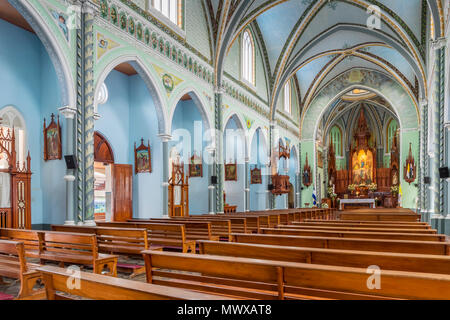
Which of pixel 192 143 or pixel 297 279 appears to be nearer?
pixel 297 279

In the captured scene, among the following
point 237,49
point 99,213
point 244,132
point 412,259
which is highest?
point 237,49

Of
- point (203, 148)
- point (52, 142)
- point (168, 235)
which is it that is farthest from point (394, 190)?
point (52, 142)

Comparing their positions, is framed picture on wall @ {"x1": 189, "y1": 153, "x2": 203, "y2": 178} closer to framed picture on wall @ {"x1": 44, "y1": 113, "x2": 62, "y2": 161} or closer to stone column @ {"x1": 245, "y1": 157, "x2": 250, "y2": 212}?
stone column @ {"x1": 245, "y1": 157, "x2": 250, "y2": 212}

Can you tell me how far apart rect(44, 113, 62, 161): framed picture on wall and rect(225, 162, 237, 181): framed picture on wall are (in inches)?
390

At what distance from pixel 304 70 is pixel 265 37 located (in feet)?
20.1

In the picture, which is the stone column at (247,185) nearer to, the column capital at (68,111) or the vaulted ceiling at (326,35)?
the vaulted ceiling at (326,35)

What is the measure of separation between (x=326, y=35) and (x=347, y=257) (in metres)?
18.8

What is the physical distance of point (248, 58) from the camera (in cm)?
1859

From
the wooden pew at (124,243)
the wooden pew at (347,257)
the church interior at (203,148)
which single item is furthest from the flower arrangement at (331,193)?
the wooden pew at (347,257)

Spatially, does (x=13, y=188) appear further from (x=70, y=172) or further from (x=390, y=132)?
(x=390, y=132)

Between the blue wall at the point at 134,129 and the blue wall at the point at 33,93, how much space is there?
2.97m

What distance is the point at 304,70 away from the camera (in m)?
24.3
